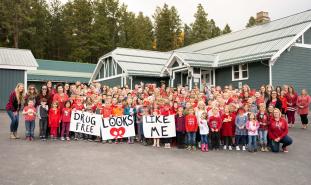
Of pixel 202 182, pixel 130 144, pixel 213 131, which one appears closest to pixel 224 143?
pixel 213 131

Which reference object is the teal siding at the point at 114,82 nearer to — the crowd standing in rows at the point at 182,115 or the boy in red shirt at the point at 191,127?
the crowd standing in rows at the point at 182,115

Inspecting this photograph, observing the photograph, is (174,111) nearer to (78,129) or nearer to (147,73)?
(78,129)

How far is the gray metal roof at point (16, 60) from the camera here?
2386 cm

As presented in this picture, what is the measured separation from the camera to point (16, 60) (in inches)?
978

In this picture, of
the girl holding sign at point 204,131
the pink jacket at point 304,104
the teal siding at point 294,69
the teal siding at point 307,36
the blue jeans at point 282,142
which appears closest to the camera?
the blue jeans at point 282,142

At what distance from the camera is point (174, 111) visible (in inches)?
479

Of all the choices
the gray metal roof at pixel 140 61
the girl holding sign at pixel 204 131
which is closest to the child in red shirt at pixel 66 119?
the girl holding sign at pixel 204 131

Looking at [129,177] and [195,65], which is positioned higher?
[195,65]

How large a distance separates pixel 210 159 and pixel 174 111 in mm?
3102

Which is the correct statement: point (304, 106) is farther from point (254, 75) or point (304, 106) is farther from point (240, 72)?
point (240, 72)

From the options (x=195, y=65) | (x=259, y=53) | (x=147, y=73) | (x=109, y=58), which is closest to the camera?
(x=259, y=53)

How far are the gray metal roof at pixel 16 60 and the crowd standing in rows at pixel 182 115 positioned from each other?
504 inches

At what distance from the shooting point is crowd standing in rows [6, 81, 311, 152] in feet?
36.8

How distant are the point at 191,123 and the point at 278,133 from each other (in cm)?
300
